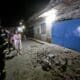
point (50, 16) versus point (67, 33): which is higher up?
point (50, 16)

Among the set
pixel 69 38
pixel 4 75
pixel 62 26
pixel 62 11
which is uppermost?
pixel 62 11

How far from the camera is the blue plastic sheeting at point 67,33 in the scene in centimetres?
1001

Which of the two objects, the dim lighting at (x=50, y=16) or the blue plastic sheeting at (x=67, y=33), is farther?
the dim lighting at (x=50, y=16)

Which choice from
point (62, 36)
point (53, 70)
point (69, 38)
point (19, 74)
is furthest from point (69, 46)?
point (19, 74)

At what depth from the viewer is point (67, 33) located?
11500mm

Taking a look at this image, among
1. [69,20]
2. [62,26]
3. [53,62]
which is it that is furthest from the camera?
[62,26]

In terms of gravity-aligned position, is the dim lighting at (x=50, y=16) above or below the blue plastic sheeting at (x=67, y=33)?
above

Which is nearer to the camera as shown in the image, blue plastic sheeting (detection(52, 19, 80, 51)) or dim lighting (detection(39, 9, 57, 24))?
blue plastic sheeting (detection(52, 19, 80, 51))

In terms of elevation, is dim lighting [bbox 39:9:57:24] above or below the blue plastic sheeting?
above

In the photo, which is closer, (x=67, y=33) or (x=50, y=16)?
(x=67, y=33)

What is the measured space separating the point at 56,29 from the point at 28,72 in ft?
26.2

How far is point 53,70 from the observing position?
21.9ft

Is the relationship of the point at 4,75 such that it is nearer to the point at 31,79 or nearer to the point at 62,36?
the point at 31,79

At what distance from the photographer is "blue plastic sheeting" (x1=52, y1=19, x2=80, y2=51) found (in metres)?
10.0
